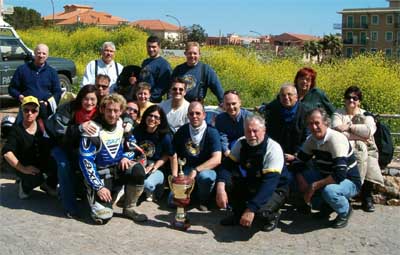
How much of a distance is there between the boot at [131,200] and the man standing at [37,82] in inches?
73.4

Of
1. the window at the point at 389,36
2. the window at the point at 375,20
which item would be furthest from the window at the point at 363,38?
the window at the point at 389,36

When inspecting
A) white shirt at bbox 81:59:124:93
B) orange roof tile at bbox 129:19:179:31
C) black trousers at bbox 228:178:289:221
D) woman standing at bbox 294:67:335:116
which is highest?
orange roof tile at bbox 129:19:179:31

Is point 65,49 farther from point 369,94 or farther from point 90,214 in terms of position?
point 90,214

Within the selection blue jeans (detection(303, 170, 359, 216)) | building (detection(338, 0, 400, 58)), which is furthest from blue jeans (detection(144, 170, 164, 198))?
building (detection(338, 0, 400, 58))

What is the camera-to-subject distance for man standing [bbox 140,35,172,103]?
716 centimetres

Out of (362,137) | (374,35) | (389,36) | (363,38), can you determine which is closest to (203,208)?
(362,137)

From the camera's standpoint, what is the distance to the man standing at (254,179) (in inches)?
204

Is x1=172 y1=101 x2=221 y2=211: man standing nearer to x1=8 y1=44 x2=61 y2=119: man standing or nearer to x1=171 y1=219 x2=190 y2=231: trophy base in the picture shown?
x1=171 y1=219 x2=190 y2=231: trophy base

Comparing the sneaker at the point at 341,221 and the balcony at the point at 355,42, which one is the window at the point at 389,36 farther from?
the sneaker at the point at 341,221

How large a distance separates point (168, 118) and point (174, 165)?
24.5 inches

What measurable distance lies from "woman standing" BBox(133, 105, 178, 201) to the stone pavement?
34 cm

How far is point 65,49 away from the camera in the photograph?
72.2 feet

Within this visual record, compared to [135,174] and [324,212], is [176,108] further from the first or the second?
[324,212]

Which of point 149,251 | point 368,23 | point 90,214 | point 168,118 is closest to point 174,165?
point 168,118
